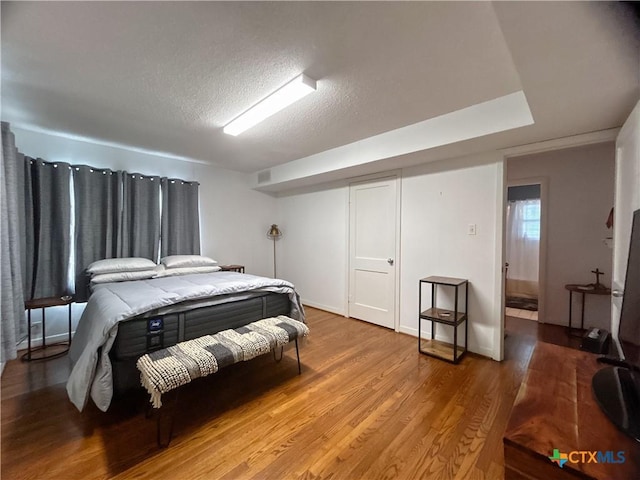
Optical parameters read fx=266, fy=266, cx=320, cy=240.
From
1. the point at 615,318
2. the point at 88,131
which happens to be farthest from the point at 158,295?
the point at 615,318

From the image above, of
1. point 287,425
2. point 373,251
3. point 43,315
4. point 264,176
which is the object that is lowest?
point 287,425

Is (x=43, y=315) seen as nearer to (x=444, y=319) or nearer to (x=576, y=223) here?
(x=444, y=319)

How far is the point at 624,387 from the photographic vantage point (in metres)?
1.07

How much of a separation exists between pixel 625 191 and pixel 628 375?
51.7 inches

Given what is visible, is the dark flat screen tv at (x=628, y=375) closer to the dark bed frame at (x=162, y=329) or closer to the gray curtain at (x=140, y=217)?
the dark bed frame at (x=162, y=329)

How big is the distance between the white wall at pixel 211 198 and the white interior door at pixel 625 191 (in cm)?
443

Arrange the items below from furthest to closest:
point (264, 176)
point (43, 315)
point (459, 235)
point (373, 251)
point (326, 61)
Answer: point (264, 176) < point (373, 251) < point (459, 235) < point (43, 315) < point (326, 61)

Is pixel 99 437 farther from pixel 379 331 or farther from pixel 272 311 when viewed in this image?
pixel 379 331

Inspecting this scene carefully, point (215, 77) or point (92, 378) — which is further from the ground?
point (215, 77)

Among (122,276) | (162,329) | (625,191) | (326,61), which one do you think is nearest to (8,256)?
(122,276)

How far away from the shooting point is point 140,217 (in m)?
3.48

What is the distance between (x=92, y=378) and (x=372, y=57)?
2611 mm

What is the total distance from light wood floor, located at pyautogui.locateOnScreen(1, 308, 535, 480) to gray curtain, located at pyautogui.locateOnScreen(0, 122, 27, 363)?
451 millimetres

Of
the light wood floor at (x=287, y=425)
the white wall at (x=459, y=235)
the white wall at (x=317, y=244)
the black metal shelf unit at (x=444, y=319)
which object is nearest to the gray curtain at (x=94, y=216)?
the light wood floor at (x=287, y=425)
